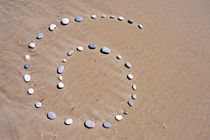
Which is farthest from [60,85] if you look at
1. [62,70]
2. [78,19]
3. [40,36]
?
[78,19]

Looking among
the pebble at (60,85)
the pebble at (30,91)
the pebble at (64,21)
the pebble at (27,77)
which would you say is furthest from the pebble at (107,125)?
the pebble at (64,21)

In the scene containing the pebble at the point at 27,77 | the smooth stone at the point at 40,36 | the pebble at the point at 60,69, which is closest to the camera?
the pebble at the point at 27,77

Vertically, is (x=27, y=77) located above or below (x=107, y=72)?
below

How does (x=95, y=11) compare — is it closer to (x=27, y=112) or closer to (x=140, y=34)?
(x=140, y=34)

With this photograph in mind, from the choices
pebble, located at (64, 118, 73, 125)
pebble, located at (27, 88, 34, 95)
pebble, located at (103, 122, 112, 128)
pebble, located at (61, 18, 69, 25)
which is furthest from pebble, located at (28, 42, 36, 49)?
pebble, located at (103, 122, 112, 128)

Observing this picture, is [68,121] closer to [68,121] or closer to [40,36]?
[68,121]

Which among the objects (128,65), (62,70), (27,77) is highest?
(128,65)

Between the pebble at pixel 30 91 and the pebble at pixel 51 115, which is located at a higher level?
the pebble at pixel 30 91

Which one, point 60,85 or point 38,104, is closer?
point 38,104

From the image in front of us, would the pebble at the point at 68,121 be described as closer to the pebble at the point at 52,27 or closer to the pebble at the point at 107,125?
the pebble at the point at 107,125

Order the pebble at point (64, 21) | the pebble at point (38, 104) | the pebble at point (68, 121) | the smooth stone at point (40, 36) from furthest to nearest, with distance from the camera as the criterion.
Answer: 1. the pebble at point (64, 21)
2. the smooth stone at point (40, 36)
3. the pebble at point (38, 104)
4. the pebble at point (68, 121)
